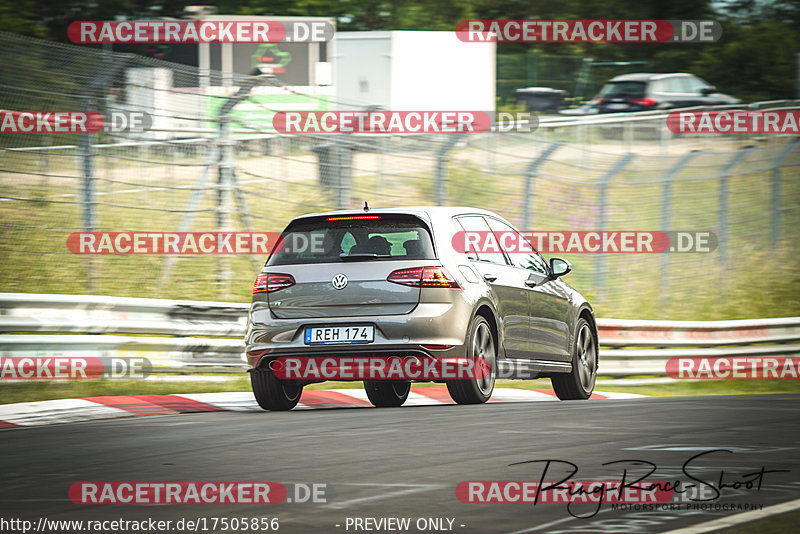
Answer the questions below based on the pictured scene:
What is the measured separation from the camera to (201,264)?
656 inches

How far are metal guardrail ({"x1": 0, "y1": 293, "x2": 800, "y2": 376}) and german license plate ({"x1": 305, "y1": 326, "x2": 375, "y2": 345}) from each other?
2.53 metres

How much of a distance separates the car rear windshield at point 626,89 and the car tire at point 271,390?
24.4 metres

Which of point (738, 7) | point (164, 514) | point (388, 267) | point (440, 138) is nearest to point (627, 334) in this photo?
point (440, 138)

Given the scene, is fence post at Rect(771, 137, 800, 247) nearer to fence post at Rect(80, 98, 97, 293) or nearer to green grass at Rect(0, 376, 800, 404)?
green grass at Rect(0, 376, 800, 404)

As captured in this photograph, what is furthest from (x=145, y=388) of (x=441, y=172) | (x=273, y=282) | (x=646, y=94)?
(x=646, y=94)

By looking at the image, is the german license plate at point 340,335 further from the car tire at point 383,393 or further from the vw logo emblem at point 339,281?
the car tire at point 383,393

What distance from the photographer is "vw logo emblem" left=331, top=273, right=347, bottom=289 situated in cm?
1026

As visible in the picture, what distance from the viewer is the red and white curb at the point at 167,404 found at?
10.3 m

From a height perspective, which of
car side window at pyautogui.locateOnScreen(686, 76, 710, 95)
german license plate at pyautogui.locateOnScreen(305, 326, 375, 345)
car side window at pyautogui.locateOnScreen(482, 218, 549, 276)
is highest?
car side window at pyautogui.locateOnScreen(686, 76, 710, 95)

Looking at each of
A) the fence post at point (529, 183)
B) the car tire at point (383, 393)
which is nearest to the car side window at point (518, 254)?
the car tire at point (383, 393)

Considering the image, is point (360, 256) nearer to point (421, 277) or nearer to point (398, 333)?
point (421, 277)

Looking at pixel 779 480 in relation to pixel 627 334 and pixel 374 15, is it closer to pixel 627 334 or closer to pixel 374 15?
pixel 627 334

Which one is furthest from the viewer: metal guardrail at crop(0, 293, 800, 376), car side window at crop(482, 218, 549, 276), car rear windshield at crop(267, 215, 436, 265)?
car side window at crop(482, 218, 549, 276)

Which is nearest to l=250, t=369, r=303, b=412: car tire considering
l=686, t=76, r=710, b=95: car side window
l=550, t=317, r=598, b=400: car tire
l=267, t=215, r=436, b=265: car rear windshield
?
l=267, t=215, r=436, b=265: car rear windshield
